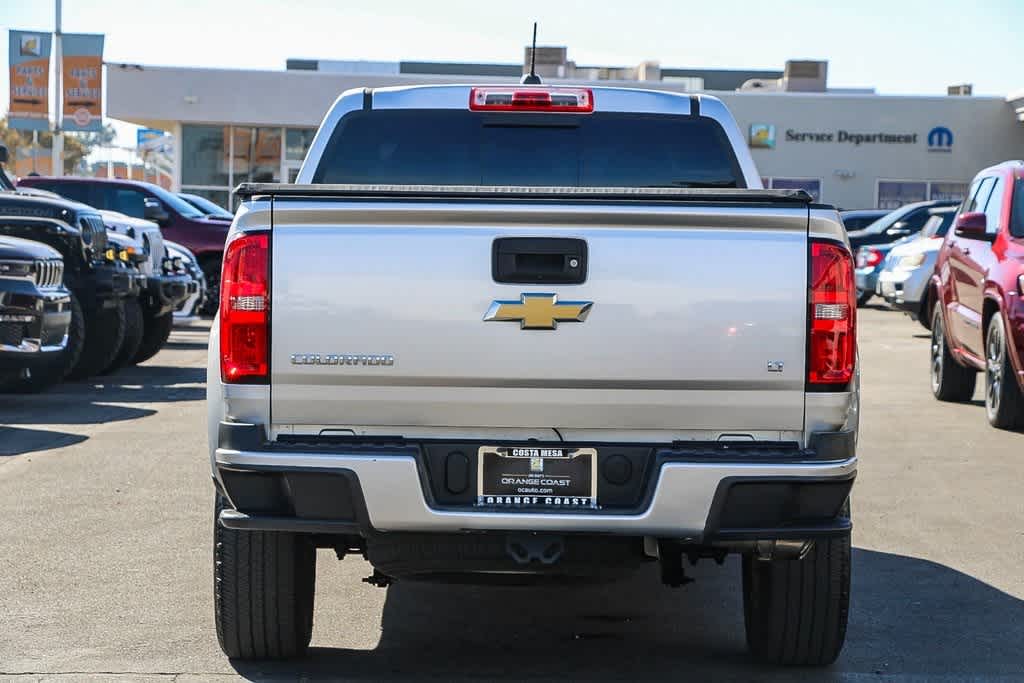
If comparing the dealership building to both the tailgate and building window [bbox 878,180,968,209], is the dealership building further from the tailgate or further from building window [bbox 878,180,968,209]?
the tailgate

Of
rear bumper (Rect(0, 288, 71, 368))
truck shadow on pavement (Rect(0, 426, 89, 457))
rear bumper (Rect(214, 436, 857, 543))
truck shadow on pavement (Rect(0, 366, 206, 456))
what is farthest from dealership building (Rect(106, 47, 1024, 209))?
rear bumper (Rect(214, 436, 857, 543))

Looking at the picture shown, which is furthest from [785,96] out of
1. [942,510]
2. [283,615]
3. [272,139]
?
[283,615]

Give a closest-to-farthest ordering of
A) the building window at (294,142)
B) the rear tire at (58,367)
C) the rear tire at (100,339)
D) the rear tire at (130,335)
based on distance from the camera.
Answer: the rear tire at (58,367) → the rear tire at (100,339) → the rear tire at (130,335) → the building window at (294,142)

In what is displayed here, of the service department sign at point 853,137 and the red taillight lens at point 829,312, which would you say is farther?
the service department sign at point 853,137

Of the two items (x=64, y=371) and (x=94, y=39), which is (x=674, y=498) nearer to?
(x=64, y=371)

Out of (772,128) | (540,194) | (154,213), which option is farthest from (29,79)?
(540,194)

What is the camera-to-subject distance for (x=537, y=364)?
4613 mm

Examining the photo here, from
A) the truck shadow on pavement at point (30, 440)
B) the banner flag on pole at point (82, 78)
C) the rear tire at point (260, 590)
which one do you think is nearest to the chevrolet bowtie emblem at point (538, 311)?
the rear tire at point (260, 590)

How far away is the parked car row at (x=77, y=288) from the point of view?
38.6 ft

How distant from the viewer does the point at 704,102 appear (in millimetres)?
6422

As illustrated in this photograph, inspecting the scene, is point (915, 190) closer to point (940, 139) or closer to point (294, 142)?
point (940, 139)

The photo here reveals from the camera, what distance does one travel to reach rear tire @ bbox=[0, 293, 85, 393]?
40.4ft

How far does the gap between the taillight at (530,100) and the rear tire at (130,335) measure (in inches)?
359

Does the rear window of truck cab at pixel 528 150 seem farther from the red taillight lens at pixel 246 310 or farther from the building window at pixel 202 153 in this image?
the building window at pixel 202 153
